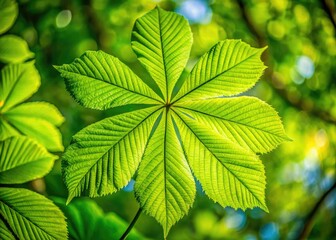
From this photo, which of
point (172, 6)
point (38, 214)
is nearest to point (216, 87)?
point (38, 214)

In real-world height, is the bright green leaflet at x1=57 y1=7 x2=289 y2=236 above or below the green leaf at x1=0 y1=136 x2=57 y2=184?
above

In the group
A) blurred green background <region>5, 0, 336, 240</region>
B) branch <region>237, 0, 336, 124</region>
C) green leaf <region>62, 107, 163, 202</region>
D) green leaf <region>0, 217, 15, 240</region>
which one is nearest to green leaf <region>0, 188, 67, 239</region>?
green leaf <region>0, 217, 15, 240</region>

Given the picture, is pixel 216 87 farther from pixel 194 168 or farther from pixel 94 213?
pixel 94 213

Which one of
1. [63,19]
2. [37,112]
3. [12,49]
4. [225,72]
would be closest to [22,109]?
[37,112]

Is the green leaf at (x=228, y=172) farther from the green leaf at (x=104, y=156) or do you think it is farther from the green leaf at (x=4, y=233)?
the green leaf at (x=4, y=233)

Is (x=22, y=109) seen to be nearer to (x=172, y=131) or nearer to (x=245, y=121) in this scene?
(x=172, y=131)

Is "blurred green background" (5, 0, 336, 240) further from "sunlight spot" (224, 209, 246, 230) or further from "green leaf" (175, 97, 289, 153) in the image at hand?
"green leaf" (175, 97, 289, 153)
